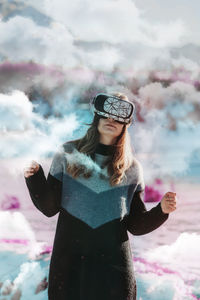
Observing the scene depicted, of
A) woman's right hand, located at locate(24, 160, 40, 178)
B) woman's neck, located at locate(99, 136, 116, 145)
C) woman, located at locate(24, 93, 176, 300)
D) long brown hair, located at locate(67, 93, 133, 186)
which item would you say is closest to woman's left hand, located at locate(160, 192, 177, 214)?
woman, located at locate(24, 93, 176, 300)

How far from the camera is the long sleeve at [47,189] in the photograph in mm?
1044

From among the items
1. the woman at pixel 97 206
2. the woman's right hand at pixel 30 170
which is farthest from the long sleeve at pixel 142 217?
the woman's right hand at pixel 30 170

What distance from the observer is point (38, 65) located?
1.50 metres

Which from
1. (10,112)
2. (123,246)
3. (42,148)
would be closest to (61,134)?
(42,148)

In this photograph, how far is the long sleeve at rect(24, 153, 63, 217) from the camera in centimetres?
104

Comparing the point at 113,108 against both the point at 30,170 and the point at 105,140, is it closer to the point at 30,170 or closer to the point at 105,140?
the point at 105,140

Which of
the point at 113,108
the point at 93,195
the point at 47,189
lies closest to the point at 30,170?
the point at 47,189

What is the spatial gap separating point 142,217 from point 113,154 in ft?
0.77

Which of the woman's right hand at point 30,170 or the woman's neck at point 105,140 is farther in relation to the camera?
the woman's neck at point 105,140

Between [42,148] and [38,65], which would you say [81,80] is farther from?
[42,148]

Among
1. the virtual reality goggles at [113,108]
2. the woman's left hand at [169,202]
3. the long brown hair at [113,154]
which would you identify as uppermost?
the virtual reality goggles at [113,108]

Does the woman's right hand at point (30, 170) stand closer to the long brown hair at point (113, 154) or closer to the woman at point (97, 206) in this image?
the woman at point (97, 206)

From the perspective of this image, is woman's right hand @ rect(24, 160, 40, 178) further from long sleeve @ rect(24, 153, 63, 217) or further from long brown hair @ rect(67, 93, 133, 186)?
long brown hair @ rect(67, 93, 133, 186)

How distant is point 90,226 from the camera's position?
109 cm
